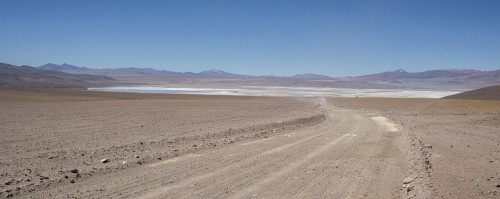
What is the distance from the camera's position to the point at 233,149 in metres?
12.1

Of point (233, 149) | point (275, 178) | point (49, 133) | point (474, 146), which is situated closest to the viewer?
point (275, 178)

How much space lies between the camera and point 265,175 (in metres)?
8.69

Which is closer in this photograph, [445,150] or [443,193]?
[443,193]

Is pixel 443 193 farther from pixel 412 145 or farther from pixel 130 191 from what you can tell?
pixel 412 145

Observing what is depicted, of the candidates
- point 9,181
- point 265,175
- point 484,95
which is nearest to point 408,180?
point 265,175

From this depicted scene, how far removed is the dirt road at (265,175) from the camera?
24.0 ft

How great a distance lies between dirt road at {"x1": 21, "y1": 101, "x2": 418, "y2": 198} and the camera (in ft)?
24.0

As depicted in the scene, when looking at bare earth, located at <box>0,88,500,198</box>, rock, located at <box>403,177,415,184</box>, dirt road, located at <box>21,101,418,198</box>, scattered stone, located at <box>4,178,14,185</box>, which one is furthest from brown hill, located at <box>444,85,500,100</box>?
scattered stone, located at <box>4,178,14,185</box>

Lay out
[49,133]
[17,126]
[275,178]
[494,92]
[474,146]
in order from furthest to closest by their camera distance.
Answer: [494,92]
[17,126]
[49,133]
[474,146]
[275,178]

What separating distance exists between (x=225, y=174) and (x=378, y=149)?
549 cm

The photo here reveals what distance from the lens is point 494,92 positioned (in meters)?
63.1

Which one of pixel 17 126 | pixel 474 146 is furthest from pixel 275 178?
pixel 17 126

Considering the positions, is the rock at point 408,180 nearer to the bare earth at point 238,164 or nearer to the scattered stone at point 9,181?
the bare earth at point 238,164

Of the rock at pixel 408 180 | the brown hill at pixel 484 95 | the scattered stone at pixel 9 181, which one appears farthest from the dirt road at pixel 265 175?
the brown hill at pixel 484 95
